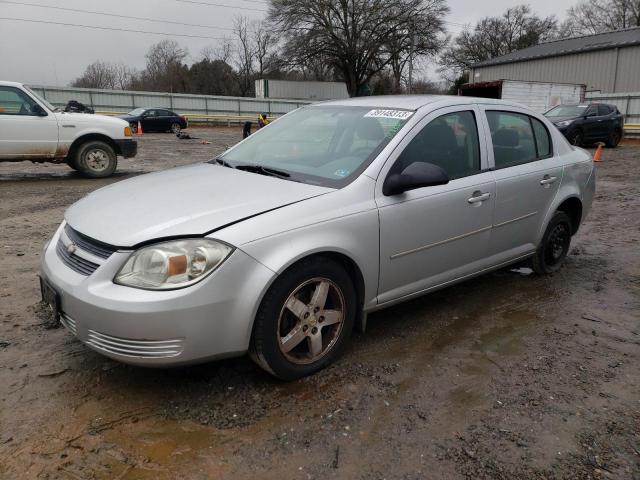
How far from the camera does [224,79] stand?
63375 millimetres

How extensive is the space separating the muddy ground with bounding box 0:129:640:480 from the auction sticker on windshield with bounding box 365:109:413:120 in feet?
4.82

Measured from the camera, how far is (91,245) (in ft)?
9.26

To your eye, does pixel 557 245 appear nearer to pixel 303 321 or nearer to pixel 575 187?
pixel 575 187

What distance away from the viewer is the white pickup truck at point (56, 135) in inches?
375

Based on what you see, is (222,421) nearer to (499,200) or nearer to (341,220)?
(341,220)

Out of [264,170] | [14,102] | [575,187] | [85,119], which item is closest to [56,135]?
[85,119]

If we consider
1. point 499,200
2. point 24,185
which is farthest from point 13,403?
point 24,185

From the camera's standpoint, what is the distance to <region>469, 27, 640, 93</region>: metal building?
32656 millimetres

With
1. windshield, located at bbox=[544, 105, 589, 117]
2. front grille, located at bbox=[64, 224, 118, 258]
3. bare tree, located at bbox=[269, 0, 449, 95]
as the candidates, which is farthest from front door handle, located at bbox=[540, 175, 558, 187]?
bare tree, located at bbox=[269, 0, 449, 95]

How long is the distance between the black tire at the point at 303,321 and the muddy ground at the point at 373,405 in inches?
5.0

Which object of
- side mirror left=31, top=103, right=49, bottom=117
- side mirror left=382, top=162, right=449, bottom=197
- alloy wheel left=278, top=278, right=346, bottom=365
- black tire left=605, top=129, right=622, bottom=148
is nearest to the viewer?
alloy wheel left=278, top=278, right=346, bottom=365

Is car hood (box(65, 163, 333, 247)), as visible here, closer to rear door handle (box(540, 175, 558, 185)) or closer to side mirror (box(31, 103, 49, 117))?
rear door handle (box(540, 175, 558, 185))

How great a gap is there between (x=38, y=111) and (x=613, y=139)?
18.5m

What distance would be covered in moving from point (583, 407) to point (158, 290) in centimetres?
229
